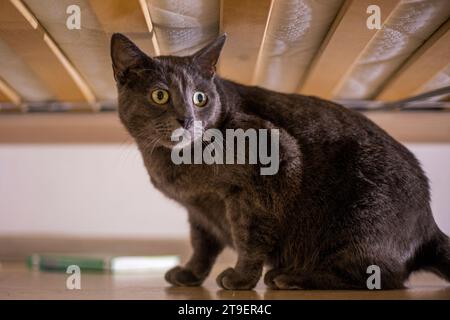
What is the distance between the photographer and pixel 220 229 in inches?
47.5

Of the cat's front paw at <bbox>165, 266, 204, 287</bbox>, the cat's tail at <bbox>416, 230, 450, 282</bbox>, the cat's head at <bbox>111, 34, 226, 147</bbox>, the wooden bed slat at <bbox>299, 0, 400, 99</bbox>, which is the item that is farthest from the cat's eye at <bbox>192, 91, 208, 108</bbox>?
the cat's tail at <bbox>416, 230, 450, 282</bbox>

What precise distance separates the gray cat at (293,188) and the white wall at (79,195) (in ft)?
2.41

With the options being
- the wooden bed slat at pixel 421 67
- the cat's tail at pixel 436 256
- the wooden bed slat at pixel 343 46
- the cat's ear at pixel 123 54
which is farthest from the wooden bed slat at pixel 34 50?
the cat's tail at pixel 436 256

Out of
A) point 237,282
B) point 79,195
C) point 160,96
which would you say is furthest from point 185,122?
point 79,195

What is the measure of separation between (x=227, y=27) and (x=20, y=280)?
0.71m

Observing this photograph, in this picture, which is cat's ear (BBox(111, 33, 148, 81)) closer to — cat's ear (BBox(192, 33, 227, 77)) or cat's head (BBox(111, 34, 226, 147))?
cat's head (BBox(111, 34, 226, 147))

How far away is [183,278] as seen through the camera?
4.05 feet

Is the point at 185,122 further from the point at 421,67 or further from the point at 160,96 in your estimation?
the point at 421,67

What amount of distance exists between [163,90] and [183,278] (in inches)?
16.0

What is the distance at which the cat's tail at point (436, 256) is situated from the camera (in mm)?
1116

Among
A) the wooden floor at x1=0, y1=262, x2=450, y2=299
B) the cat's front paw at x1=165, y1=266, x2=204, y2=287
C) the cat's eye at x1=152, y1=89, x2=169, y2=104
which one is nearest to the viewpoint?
the wooden floor at x1=0, y1=262, x2=450, y2=299

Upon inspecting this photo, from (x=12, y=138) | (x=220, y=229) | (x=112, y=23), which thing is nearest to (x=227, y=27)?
(x=112, y=23)

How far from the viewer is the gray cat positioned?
107 centimetres

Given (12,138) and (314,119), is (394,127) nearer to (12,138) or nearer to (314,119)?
(314,119)
